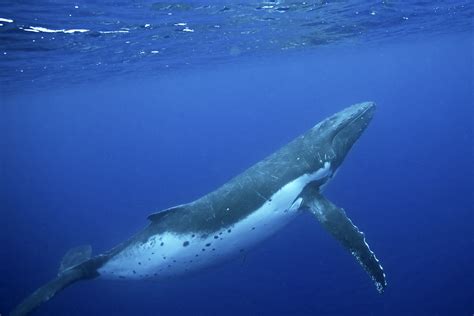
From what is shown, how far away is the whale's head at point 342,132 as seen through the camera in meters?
10.2

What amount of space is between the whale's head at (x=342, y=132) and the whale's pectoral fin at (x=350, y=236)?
1.41 metres

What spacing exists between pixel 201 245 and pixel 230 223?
0.94m

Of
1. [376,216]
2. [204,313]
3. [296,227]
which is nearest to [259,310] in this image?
[204,313]

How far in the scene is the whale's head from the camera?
10180mm

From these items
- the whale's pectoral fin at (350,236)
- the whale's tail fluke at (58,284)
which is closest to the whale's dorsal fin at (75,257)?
the whale's tail fluke at (58,284)

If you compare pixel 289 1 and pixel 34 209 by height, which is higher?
pixel 289 1

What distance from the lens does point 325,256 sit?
58.7 ft

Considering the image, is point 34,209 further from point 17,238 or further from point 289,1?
point 289,1

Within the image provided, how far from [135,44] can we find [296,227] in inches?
539

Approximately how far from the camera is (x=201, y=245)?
935 cm

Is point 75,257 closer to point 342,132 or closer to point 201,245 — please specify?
point 201,245

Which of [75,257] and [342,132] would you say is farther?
[75,257]

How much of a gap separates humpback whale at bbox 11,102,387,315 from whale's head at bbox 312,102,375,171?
0.10ft

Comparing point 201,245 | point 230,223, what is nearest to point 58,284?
point 201,245
